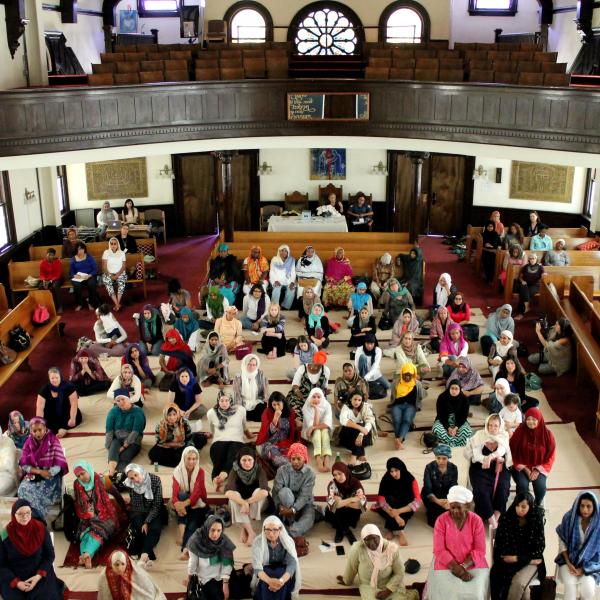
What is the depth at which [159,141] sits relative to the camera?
14430 mm

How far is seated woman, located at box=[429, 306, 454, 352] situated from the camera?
451 inches

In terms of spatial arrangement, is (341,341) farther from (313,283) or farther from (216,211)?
(216,211)

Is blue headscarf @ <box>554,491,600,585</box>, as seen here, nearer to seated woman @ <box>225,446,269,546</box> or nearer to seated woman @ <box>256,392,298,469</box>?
seated woman @ <box>225,446,269,546</box>

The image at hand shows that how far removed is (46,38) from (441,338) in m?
10.4

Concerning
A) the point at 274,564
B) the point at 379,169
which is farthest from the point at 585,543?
the point at 379,169

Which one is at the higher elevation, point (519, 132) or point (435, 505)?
point (519, 132)

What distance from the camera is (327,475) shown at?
8891 mm

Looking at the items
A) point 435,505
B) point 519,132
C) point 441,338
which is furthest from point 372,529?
point 519,132

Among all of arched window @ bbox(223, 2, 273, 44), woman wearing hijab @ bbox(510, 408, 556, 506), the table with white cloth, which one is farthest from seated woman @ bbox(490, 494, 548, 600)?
arched window @ bbox(223, 2, 273, 44)

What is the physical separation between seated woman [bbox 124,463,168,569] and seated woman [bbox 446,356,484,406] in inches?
163

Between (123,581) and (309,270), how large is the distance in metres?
8.10

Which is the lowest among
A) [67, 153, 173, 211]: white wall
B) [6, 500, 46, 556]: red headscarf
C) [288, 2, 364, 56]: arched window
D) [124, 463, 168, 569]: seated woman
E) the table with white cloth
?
[124, 463, 168, 569]: seated woman

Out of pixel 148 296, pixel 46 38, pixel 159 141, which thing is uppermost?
pixel 46 38

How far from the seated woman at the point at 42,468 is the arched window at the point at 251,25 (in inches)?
542
